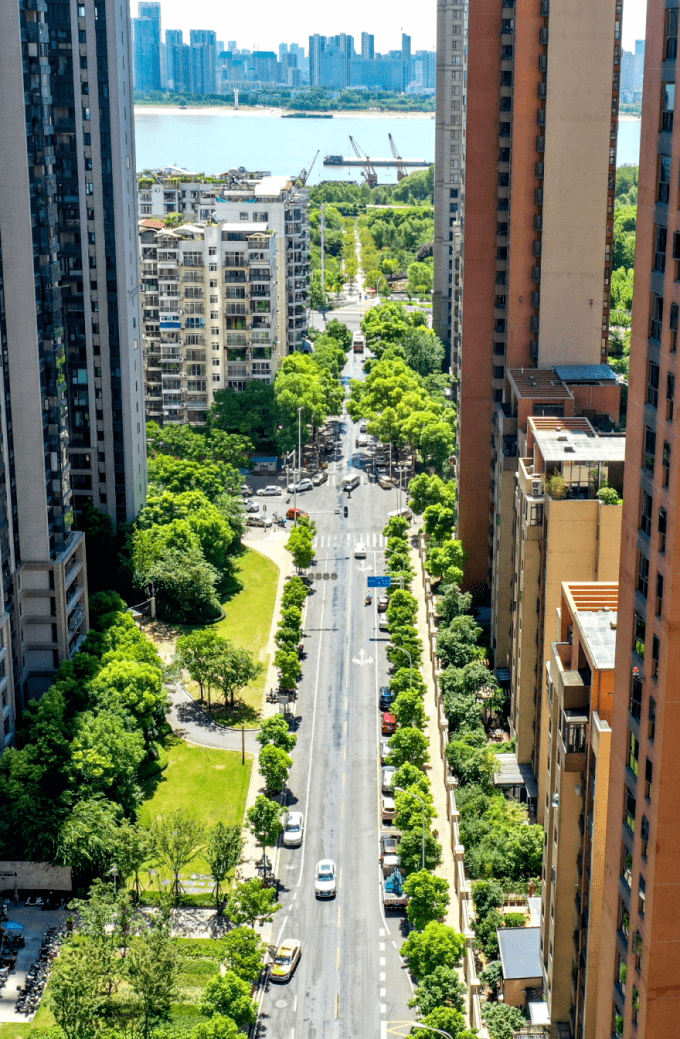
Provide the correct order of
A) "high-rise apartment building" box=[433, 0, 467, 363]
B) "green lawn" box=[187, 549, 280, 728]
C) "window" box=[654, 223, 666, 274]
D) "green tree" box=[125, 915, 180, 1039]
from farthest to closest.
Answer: "high-rise apartment building" box=[433, 0, 467, 363] → "green lawn" box=[187, 549, 280, 728] → "green tree" box=[125, 915, 180, 1039] → "window" box=[654, 223, 666, 274]

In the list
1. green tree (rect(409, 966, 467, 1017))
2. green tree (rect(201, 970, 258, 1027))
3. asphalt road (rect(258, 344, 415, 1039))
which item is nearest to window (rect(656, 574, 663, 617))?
green tree (rect(409, 966, 467, 1017))

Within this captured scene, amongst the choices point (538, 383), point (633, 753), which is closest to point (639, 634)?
point (633, 753)

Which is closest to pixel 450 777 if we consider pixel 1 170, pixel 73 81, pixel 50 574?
pixel 50 574

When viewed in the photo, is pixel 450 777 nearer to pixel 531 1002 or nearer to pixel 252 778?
pixel 252 778

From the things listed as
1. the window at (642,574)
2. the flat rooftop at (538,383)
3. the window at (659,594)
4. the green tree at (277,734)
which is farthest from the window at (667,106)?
the green tree at (277,734)

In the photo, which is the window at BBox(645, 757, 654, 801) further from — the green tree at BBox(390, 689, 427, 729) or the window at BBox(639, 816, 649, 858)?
the green tree at BBox(390, 689, 427, 729)

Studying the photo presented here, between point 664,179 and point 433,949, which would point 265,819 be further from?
point 664,179

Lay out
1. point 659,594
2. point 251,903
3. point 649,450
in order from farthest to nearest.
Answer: point 251,903
point 649,450
point 659,594
